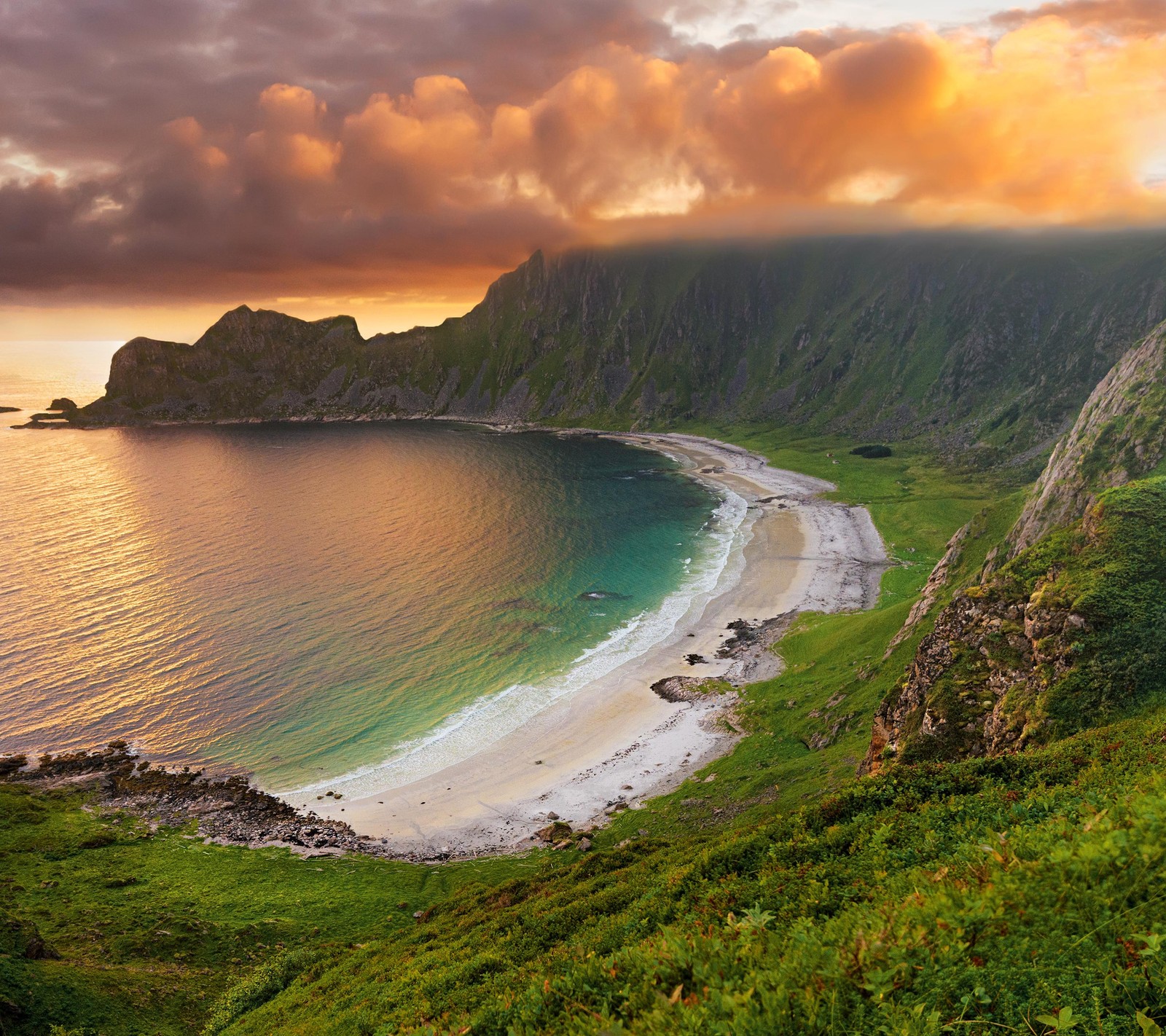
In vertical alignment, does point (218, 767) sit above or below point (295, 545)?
below

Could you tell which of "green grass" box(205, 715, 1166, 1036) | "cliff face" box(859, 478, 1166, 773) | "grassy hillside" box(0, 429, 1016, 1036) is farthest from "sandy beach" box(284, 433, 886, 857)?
"green grass" box(205, 715, 1166, 1036)

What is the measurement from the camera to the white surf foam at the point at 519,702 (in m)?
59.0

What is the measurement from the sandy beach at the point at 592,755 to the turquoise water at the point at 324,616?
138 inches

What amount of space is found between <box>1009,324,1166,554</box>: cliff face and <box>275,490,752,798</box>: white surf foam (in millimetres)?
47848

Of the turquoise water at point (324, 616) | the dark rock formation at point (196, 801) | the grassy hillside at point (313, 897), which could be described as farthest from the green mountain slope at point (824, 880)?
the turquoise water at point (324, 616)

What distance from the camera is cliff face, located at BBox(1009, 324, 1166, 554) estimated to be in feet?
137

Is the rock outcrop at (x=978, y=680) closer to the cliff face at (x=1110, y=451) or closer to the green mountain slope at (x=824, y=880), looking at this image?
the green mountain slope at (x=824, y=880)

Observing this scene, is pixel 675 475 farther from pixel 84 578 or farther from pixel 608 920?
pixel 608 920

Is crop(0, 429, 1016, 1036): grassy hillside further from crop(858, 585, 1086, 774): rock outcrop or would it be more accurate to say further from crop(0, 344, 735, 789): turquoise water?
crop(0, 344, 735, 789): turquoise water

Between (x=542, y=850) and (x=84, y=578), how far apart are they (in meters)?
105

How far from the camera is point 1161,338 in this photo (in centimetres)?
5053

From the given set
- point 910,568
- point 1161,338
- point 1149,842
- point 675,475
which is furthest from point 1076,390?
point 1149,842

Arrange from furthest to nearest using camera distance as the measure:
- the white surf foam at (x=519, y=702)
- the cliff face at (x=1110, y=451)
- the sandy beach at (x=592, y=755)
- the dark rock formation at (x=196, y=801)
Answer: the white surf foam at (x=519, y=702) < the sandy beach at (x=592, y=755) < the dark rock formation at (x=196, y=801) < the cliff face at (x=1110, y=451)

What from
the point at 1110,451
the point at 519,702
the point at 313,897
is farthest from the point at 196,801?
the point at 1110,451
